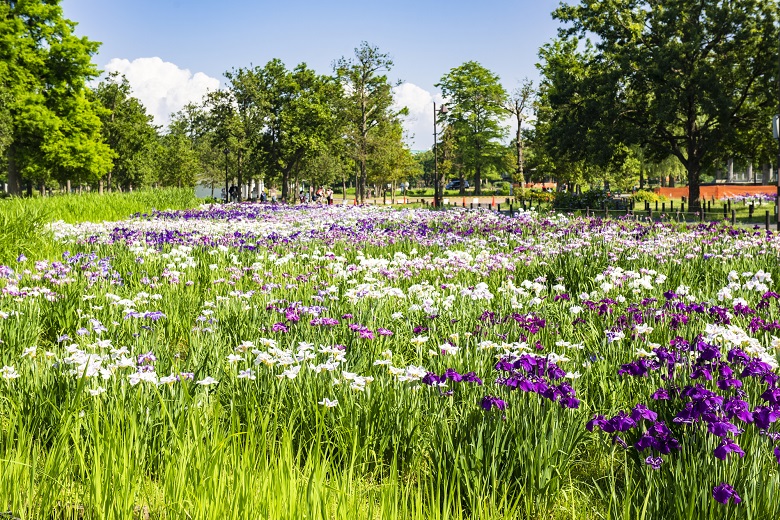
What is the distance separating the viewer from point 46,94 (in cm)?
4000

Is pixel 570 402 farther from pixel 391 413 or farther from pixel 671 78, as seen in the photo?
pixel 671 78

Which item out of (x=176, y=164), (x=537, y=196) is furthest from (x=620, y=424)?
(x=176, y=164)

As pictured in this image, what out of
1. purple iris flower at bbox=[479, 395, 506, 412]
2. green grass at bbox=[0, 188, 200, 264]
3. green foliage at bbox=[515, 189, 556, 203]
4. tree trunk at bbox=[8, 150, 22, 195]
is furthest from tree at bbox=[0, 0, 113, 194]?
purple iris flower at bbox=[479, 395, 506, 412]

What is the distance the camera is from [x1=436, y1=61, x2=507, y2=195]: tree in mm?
72000

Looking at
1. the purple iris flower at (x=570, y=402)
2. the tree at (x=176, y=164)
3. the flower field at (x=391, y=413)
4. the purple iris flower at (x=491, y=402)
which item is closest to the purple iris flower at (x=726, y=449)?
the flower field at (x=391, y=413)

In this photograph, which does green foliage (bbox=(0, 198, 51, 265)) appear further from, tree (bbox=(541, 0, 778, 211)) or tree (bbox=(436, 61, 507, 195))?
tree (bbox=(436, 61, 507, 195))

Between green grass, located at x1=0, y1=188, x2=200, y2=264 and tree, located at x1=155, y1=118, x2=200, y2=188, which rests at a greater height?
tree, located at x1=155, y1=118, x2=200, y2=188

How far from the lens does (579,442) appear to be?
3.71 meters

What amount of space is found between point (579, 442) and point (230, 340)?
2.96 m

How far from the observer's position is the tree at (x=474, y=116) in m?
72.0

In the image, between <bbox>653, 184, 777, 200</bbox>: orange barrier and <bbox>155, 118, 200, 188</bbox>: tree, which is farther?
<bbox>155, 118, 200, 188</bbox>: tree

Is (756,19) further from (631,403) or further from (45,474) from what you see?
(45,474)

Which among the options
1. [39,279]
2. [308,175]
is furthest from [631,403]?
[308,175]

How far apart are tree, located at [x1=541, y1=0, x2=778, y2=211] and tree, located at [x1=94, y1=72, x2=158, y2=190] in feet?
115
